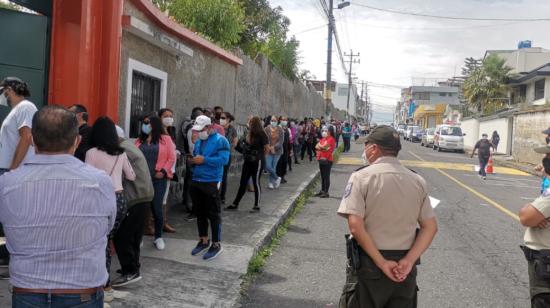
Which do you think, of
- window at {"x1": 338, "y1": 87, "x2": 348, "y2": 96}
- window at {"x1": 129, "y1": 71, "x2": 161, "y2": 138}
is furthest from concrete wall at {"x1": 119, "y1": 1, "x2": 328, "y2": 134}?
window at {"x1": 338, "y1": 87, "x2": 348, "y2": 96}

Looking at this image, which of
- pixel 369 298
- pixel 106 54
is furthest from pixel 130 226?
pixel 369 298

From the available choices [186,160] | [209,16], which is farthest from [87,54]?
[209,16]

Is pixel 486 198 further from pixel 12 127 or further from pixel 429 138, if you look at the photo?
pixel 429 138

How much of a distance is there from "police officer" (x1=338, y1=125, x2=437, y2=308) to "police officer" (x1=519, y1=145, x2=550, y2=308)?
815mm

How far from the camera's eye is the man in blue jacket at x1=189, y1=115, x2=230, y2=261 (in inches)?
241

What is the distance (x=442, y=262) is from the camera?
6875mm

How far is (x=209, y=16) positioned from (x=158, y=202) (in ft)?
25.7

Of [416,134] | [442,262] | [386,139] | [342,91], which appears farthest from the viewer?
[342,91]

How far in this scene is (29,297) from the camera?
2.32m

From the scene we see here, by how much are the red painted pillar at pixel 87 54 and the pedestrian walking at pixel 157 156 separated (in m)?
0.49

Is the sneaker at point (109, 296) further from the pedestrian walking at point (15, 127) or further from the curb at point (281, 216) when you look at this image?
the pedestrian walking at point (15, 127)

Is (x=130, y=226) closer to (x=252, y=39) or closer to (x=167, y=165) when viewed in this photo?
(x=167, y=165)

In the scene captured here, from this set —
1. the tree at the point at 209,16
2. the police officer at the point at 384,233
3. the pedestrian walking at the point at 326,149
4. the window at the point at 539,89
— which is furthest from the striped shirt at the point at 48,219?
the window at the point at 539,89

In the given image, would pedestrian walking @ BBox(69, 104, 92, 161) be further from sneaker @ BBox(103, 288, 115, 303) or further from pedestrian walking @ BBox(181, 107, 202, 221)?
pedestrian walking @ BBox(181, 107, 202, 221)
